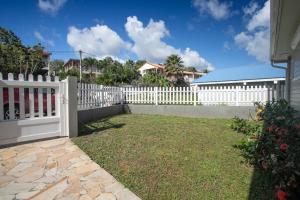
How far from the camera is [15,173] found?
335 cm

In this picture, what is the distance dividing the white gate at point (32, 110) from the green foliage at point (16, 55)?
25539 millimetres

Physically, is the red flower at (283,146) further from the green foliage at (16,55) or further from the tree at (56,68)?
the tree at (56,68)

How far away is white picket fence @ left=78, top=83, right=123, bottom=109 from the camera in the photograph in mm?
7975

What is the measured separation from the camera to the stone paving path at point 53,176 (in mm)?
2789

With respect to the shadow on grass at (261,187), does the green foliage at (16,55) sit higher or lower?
higher

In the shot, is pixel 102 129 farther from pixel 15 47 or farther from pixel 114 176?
pixel 15 47

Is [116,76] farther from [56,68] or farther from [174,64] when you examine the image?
[56,68]

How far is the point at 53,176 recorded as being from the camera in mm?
3287

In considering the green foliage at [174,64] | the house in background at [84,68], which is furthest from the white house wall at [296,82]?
the house in background at [84,68]

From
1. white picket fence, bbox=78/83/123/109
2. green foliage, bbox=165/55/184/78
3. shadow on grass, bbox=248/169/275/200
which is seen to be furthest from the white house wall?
green foliage, bbox=165/55/184/78

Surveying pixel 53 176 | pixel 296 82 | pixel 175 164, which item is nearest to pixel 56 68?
pixel 296 82

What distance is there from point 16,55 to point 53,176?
1154 inches

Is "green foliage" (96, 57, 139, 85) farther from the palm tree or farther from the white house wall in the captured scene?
the white house wall

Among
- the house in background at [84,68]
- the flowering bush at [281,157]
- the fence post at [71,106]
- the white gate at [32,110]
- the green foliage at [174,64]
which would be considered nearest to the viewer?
the flowering bush at [281,157]
